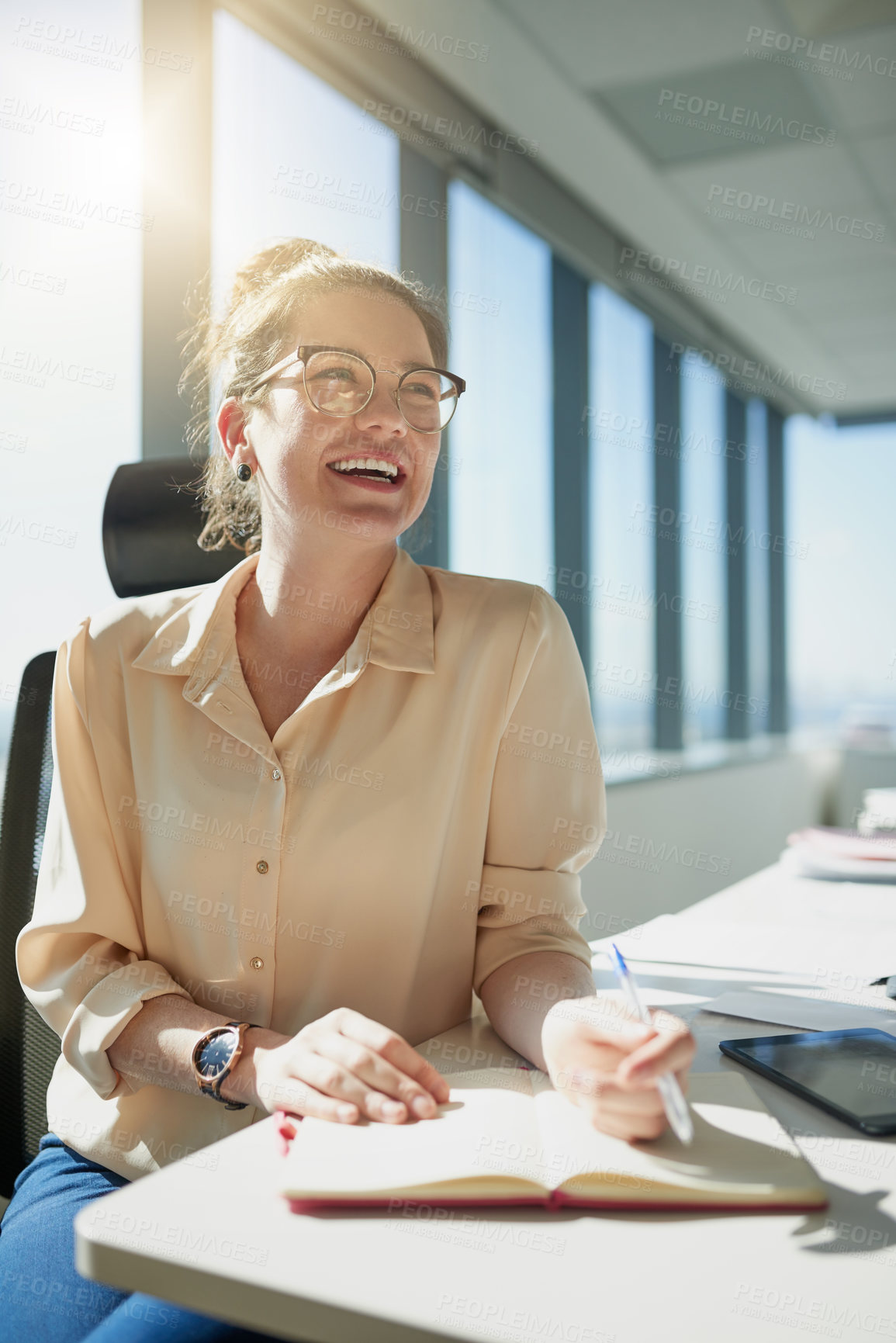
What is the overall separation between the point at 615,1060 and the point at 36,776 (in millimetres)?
870

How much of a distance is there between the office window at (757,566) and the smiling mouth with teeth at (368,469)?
18.9ft

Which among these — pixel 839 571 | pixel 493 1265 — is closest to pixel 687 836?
pixel 839 571

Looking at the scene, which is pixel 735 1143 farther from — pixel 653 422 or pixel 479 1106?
pixel 653 422

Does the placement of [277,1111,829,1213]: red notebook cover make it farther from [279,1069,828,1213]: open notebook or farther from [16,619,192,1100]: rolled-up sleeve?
[16,619,192,1100]: rolled-up sleeve

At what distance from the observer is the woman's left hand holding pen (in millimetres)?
697

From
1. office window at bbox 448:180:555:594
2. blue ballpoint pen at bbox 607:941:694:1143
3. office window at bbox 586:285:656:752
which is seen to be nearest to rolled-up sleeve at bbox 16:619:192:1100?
blue ballpoint pen at bbox 607:941:694:1143

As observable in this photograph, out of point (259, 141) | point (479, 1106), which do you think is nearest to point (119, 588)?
point (479, 1106)

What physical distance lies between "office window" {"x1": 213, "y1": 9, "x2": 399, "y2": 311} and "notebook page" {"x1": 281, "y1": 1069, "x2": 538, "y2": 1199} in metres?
2.01

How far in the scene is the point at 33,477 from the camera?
1.98 meters

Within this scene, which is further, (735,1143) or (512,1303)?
(735,1143)

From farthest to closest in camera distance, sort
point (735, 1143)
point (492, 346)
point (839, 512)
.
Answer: point (839, 512) < point (492, 346) < point (735, 1143)

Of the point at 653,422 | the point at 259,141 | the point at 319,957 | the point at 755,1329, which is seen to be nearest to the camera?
the point at 755,1329

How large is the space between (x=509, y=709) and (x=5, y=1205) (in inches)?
35.6

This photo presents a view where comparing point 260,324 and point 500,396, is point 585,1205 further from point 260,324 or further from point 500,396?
point 500,396
